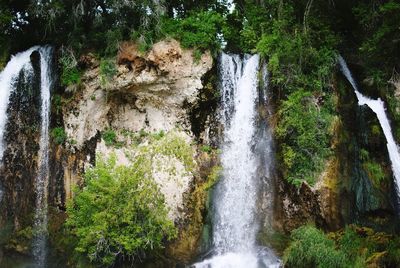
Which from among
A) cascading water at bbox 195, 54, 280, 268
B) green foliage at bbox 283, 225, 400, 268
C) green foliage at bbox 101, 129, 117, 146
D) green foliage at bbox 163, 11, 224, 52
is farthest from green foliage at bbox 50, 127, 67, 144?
green foliage at bbox 283, 225, 400, 268

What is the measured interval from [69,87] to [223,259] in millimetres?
6835

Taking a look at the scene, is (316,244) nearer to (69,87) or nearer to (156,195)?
(156,195)

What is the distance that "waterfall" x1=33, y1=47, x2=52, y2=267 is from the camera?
13234 mm

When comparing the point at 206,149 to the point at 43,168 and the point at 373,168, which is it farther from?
the point at 43,168

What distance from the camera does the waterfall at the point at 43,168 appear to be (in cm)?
1323

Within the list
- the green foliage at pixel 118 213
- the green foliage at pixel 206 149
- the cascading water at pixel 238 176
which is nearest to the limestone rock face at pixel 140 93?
the green foliage at pixel 206 149

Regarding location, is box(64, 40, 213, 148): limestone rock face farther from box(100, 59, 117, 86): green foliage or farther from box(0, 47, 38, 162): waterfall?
box(0, 47, 38, 162): waterfall

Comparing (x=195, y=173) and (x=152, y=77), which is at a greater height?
(x=152, y=77)

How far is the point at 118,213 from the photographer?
11320 mm

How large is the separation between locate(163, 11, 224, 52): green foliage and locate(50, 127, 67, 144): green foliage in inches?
170

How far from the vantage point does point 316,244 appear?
35.2 feet

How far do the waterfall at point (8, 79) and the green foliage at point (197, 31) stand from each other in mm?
4323

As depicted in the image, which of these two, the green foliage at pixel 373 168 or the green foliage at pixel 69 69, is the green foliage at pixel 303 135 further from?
the green foliage at pixel 69 69

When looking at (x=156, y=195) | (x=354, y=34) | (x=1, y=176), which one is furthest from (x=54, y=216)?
(x=354, y=34)
